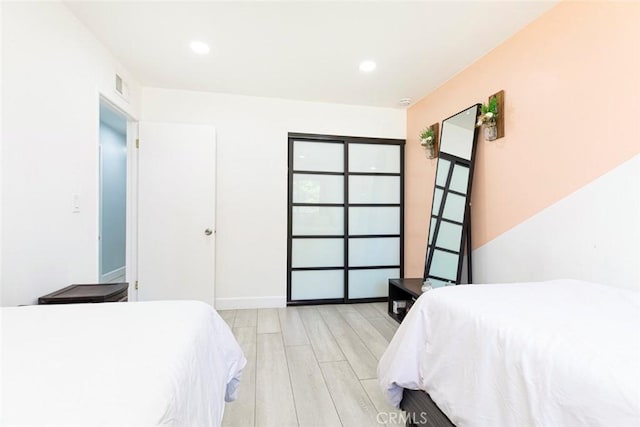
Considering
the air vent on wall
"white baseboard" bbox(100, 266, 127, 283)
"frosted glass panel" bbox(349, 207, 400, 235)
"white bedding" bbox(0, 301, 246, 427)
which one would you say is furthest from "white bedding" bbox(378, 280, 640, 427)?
"white baseboard" bbox(100, 266, 127, 283)

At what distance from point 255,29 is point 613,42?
208cm

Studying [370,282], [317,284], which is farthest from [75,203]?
[370,282]

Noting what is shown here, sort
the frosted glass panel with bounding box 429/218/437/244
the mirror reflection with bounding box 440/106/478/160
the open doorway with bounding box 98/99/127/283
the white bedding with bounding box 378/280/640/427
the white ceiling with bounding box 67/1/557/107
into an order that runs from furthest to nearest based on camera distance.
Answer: the open doorway with bounding box 98/99/127/283 → the frosted glass panel with bounding box 429/218/437/244 → the mirror reflection with bounding box 440/106/478/160 → the white ceiling with bounding box 67/1/557/107 → the white bedding with bounding box 378/280/640/427

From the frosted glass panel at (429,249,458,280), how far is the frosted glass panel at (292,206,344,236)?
3.77 feet

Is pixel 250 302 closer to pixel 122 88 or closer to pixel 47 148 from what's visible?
pixel 47 148

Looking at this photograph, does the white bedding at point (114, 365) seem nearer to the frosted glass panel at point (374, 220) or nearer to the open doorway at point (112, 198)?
the frosted glass panel at point (374, 220)

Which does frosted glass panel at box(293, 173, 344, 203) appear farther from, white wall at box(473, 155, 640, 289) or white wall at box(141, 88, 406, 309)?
white wall at box(473, 155, 640, 289)

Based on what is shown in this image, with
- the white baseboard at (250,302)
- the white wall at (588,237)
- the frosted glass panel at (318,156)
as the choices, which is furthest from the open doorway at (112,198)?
the white wall at (588,237)

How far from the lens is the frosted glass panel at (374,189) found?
3.66 metres

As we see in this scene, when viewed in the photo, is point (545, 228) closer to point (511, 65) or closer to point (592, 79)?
point (592, 79)

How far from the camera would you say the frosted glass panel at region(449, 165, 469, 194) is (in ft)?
8.41

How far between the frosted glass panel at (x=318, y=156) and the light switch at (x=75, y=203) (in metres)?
2.03

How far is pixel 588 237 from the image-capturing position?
5.52ft

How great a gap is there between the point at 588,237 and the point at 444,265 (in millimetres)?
1157
